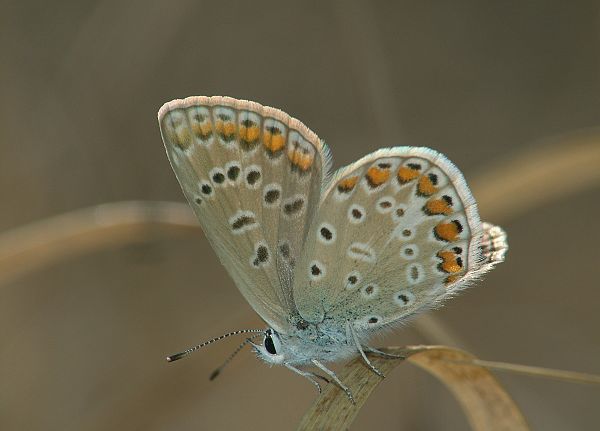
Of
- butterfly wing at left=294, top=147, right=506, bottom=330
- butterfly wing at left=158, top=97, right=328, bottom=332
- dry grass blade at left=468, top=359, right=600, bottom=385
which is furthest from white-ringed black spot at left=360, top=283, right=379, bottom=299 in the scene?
dry grass blade at left=468, top=359, right=600, bottom=385

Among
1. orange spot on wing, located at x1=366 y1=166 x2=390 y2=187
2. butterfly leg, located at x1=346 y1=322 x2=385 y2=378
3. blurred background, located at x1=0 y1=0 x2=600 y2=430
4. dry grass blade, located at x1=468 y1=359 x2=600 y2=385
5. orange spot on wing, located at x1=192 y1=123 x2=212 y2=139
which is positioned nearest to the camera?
dry grass blade, located at x1=468 y1=359 x2=600 y2=385

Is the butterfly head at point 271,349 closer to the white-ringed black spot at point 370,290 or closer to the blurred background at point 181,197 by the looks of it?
the blurred background at point 181,197

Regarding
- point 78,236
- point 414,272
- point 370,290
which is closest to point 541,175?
point 414,272

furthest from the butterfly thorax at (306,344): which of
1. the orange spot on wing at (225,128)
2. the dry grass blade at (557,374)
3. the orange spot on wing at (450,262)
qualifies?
the dry grass blade at (557,374)

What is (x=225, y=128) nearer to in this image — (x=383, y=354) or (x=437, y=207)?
(x=437, y=207)

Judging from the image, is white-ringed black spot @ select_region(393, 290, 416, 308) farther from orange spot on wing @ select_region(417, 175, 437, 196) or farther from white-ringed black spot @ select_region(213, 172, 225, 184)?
white-ringed black spot @ select_region(213, 172, 225, 184)
